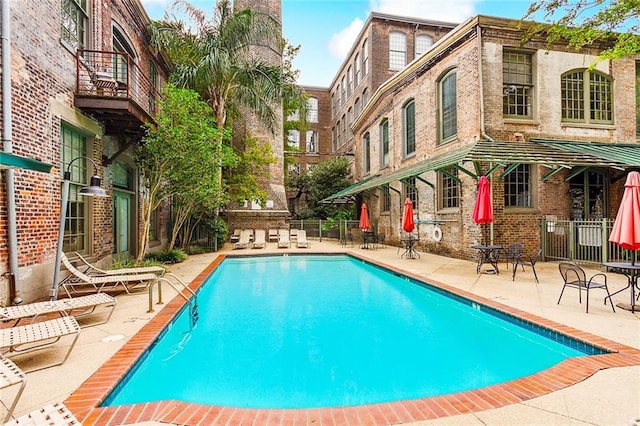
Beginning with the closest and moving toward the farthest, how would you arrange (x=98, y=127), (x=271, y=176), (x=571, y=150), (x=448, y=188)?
(x=98, y=127), (x=571, y=150), (x=448, y=188), (x=271, y=176)

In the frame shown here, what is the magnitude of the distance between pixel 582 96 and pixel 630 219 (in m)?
8.74

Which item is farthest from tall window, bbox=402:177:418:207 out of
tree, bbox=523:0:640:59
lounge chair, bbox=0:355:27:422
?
lounge chair, bbox=0:355:27:422

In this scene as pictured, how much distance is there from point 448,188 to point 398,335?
855cm

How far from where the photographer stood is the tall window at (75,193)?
6711 mm

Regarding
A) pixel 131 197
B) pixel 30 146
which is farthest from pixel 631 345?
pixel 131 197

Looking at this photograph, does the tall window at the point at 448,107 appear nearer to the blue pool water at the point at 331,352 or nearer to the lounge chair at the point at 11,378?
the blue pool water at the point at 331,352

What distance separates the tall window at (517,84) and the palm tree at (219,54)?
28.8 ft

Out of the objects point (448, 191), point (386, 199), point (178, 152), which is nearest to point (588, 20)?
point (448, 191)

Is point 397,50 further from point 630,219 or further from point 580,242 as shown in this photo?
point 630,219

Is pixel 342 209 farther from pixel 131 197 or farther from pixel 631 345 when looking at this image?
pixel 631 345

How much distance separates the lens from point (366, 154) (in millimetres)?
21109

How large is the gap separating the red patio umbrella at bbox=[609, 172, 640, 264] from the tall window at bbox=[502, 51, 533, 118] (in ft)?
21.5

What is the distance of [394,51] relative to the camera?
2303 cm

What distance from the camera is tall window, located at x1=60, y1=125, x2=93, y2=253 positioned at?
6711 millimetres
